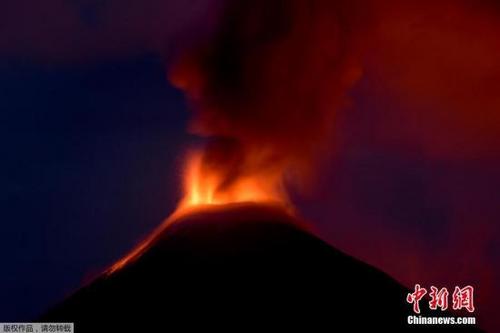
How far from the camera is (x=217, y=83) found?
41.2ft

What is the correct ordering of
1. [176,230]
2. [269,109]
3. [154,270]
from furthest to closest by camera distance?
[269,109]
[176,230]
[154,270]

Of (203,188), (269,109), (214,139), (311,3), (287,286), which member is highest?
(311,3)

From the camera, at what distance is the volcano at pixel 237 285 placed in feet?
31.2

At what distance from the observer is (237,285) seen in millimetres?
10148

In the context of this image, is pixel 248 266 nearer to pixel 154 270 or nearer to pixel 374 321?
pixel 154 270

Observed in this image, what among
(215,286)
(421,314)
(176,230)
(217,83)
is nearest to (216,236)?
(176,230)

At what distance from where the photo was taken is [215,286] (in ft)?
33.2

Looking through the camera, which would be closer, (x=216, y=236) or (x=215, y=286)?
(x=215, y=286)

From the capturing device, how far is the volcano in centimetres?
950

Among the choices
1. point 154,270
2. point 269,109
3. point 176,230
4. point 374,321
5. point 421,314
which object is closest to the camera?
point 421,314

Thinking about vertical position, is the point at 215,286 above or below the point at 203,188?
below

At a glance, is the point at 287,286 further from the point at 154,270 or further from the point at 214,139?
the point at 214,139

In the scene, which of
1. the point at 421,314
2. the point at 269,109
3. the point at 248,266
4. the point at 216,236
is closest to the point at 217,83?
the point at 269,109

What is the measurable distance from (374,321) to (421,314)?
0.98m
